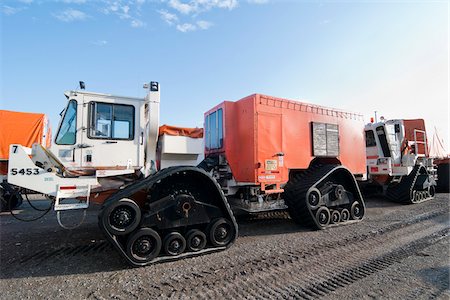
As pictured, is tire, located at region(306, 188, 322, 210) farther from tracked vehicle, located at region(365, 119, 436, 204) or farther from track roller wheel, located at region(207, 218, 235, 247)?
tracked vehicle, located at region(365, 119, 436, 204)

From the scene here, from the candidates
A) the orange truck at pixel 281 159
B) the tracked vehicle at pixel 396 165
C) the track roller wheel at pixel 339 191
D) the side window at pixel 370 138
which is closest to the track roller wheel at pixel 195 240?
the orange truck at pixel 281 159

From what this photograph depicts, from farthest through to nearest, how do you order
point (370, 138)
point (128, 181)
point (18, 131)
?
1. point (370, 138)
2. point (18, 131)
3. point (128, 181)

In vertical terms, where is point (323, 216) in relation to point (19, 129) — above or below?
below

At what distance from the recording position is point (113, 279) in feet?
12.1

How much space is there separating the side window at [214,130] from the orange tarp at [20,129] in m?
7.12

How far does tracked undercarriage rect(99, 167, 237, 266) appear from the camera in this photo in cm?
400

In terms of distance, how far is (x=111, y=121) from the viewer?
4777 millimetres

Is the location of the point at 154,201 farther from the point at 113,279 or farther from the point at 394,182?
the point at 394,182

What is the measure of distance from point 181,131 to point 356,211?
5277mm

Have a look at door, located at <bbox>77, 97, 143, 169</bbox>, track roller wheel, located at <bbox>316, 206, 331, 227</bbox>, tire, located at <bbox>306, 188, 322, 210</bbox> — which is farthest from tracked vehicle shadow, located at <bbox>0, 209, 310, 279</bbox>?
door, located at <bbox>77, 97, 143, 169</bbox>

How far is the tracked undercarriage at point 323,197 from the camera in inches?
238

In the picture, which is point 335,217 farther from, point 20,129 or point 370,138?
point 20,129

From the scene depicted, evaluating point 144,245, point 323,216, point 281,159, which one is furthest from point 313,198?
point 144,245

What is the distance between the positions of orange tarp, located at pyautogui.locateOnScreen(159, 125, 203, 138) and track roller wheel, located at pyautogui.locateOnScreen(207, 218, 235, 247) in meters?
2.57
